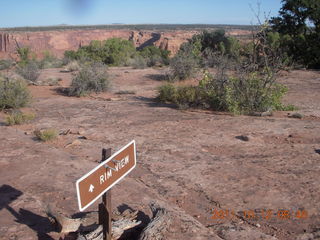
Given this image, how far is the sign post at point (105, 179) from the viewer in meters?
2.29

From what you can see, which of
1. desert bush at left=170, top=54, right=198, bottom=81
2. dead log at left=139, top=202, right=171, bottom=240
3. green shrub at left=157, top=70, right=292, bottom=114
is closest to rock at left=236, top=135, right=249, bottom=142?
green shrub at left=157, top=70, right=292, bottom=114

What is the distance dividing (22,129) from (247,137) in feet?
16.6

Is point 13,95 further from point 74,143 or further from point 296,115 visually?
point 296,115

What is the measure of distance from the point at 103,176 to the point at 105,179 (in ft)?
0.13

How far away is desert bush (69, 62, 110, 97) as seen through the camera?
13.0 meters

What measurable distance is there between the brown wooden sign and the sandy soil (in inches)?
39.7

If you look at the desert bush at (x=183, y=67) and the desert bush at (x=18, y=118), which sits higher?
the desert bush at (x=183, y=67)

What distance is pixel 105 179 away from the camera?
2.52 metres

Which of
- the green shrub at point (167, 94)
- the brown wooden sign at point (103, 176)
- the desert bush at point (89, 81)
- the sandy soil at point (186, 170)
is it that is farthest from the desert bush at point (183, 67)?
the brown wooden sign at point (103, 176)

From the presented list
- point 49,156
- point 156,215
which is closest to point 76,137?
point 49,156

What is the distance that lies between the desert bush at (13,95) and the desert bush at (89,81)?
8.36 ft

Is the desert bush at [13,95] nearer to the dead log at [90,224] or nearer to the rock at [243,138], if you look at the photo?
the rock at [243,138]

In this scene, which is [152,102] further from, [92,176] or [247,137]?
[92,176]

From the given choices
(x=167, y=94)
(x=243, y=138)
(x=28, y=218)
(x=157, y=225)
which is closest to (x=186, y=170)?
(x=243, y=138)
